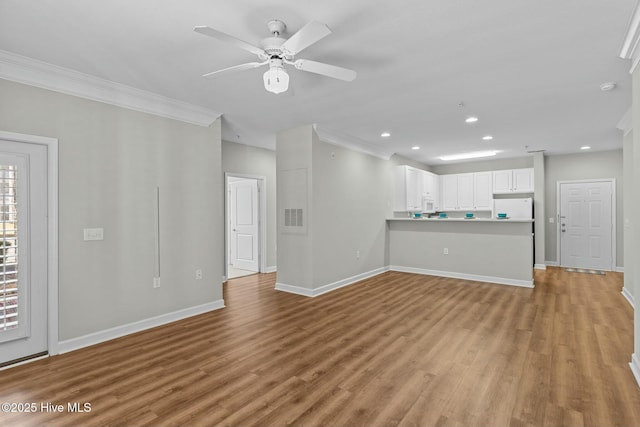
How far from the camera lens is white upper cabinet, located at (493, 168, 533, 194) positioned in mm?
7434

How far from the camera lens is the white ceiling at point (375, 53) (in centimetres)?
207

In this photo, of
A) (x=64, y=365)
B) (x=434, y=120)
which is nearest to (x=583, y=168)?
(x=434, y=120)

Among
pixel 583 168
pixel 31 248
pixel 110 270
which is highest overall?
pixel 583 168

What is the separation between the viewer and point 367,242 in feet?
20.2

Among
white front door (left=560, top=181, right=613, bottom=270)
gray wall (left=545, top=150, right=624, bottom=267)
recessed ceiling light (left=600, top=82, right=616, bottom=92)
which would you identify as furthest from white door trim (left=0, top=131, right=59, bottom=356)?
white front door (left=560, top=181, right=613, bottom=270)

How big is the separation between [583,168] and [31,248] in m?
9.45

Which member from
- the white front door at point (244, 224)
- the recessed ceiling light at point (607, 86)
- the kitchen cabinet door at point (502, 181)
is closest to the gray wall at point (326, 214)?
the white front door at point (244, 224)

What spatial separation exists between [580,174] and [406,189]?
380cm

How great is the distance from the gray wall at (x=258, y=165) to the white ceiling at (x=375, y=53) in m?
1.48

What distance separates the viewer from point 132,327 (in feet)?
11.2

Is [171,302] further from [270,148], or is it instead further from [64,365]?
[270,148]

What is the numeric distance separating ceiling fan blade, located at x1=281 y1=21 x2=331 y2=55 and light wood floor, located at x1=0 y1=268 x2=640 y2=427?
2.34 meters

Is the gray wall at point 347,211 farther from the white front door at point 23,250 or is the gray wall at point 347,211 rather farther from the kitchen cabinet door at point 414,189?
the white front door at point 23,250

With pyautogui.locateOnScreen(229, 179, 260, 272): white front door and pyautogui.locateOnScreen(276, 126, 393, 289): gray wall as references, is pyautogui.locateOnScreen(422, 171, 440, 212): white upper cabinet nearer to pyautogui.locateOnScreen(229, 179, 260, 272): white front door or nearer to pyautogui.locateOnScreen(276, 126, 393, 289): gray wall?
pyautogui.locateOnScreen(276, 126, 393, 289): gray wall
